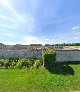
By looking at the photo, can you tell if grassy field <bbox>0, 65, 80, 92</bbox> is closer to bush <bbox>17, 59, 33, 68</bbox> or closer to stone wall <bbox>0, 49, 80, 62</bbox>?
bush <bbox>17, 59, 33, 68</bbox>

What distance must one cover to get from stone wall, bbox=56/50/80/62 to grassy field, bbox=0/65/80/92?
6.12 metres

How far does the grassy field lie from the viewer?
599 inches

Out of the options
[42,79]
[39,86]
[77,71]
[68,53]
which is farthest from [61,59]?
[39,86]

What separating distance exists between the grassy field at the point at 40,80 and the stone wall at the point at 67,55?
612 centimetres

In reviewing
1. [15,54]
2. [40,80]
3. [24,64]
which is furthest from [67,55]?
[40,80]

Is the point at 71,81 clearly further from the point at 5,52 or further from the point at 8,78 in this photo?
the point at 5,52

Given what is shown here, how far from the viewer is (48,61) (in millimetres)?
23391

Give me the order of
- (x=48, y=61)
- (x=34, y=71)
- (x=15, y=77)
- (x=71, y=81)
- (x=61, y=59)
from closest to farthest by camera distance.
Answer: (x=71, y=81)
(x=15, y=77)
(x=34, y=71)
(x=48, y=61)
(x=61, y=59)

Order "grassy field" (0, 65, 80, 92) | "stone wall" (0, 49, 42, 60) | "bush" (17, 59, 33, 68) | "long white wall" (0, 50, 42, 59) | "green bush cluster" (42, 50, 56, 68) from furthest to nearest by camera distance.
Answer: "long white wall" (0, 50, 42, 59) < "stone wall" (0, 49, 42, 60) < "green bush cluster" (42, 50, 56, 68) < "bush" (17, 59, 33, 68) < "grassy field" (0, 65, 80, 92)

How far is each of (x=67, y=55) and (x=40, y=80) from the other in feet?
37.1

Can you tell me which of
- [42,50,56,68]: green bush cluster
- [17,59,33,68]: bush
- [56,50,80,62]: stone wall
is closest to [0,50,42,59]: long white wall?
[17,59,33,68]: bush

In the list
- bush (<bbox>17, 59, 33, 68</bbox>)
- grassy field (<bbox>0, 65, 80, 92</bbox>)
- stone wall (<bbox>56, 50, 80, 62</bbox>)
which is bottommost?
grassy field (<bbox>0, 65, 80, 92</bbox>)

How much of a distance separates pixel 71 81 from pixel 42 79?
2.50m

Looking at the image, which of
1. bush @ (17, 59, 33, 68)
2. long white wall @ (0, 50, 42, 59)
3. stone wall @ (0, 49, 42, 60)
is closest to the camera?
bush @ (17, 59, 33, 68)
